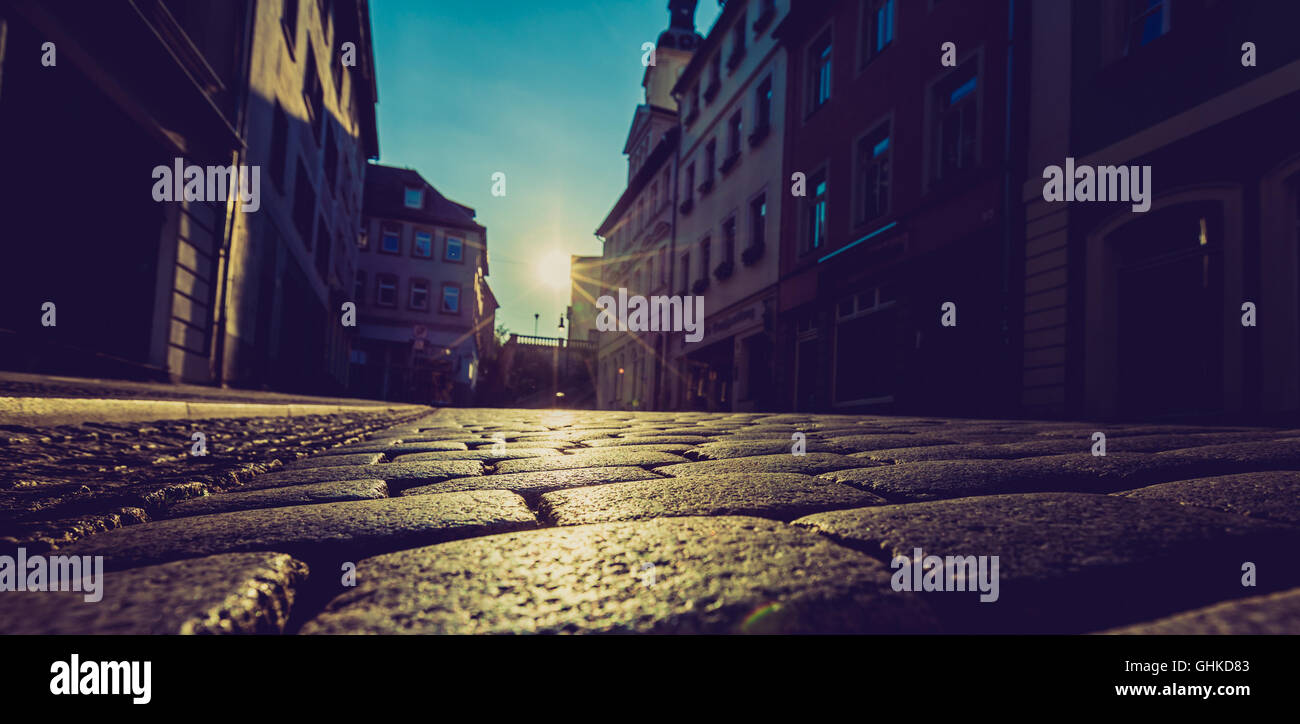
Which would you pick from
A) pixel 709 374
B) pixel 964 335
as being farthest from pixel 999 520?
pixel 709 374

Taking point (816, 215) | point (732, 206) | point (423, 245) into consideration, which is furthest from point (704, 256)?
point (423, 245)

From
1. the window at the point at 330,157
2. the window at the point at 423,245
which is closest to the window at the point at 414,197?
the window at the point at 423,245

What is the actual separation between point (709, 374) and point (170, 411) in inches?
661

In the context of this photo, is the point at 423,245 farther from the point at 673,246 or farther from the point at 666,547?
the point at 666,547

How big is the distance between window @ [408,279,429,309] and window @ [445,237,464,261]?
6.63ft

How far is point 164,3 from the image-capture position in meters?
7.59

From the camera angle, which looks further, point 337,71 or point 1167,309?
point 337,71

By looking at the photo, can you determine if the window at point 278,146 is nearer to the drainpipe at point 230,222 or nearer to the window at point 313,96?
the drainpipe at point 230,222

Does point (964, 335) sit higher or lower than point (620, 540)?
higher

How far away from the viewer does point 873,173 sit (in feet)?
41.5

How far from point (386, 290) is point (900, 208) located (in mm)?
30551

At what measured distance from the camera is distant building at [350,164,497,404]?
115 feet
